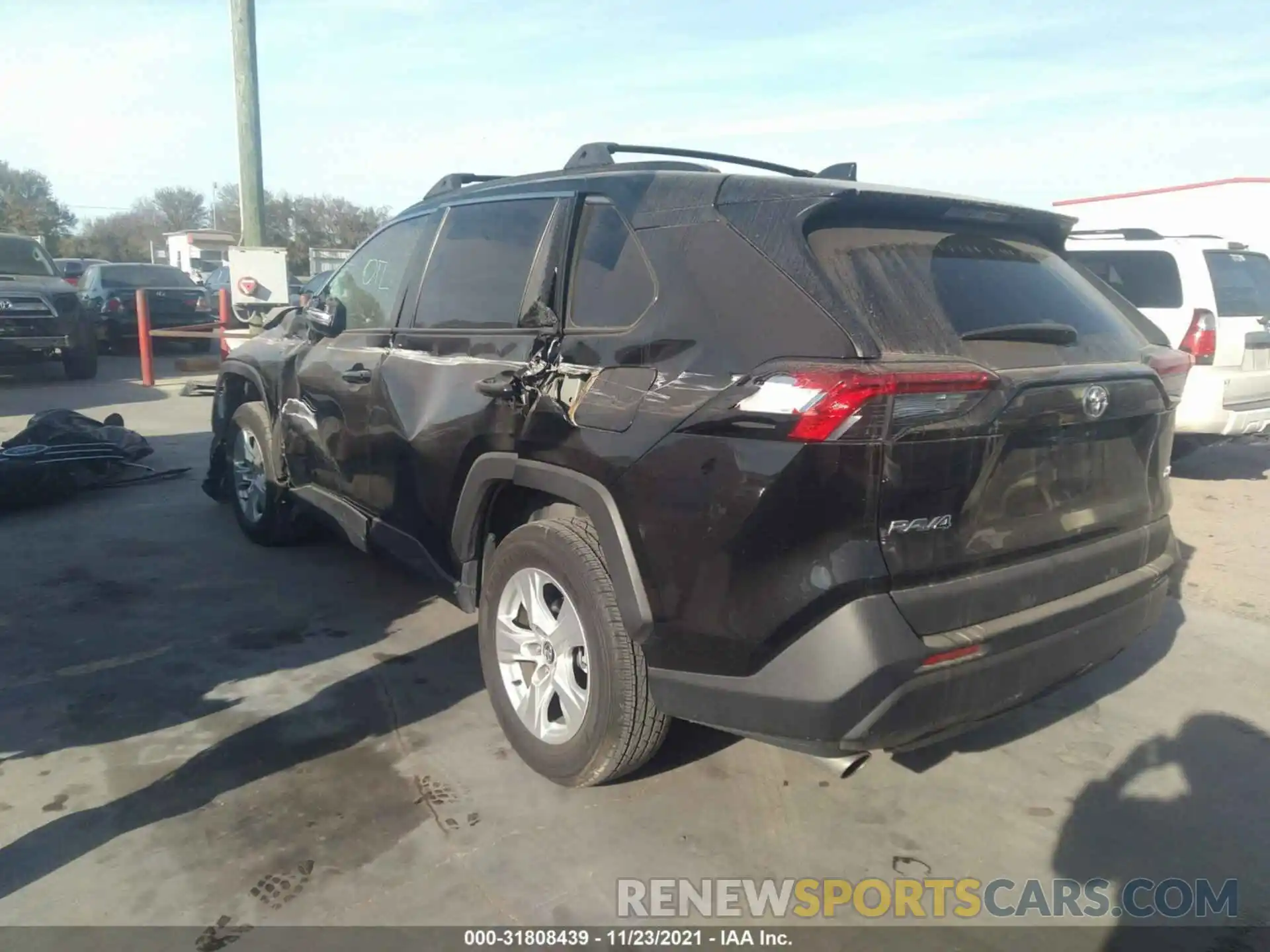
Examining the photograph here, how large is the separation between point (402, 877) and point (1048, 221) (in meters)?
2.83

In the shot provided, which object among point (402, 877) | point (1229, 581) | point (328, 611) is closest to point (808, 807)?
point (402, 877)

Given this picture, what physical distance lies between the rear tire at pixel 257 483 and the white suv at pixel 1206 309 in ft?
18.2

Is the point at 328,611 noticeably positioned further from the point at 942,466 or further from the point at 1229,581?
the point at 1229,581

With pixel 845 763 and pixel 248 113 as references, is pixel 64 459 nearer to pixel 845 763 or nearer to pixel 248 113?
pixel 845 763

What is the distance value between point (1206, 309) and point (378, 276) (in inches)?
235

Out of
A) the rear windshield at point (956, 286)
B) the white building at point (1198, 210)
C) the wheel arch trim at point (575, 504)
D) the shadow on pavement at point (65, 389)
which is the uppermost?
the white building at point (1198, 210)

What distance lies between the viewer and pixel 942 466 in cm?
242

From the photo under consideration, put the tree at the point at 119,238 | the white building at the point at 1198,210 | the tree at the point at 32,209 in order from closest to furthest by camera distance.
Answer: the white building at the point at 1198,210, the tree at the point at 32,209, the tree at the point at 119,238

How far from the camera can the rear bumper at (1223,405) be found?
7020 millimetres

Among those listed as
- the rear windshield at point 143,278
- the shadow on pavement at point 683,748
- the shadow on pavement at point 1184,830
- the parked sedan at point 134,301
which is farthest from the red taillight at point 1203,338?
the rear windshield at point 143,278

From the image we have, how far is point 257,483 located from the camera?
557cm

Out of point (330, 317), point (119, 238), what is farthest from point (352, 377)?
point (119, 238)

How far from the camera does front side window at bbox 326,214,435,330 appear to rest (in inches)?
167

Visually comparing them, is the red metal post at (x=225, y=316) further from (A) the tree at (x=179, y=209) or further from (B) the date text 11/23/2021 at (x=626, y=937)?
(A) the tree at (x=179, y=209)
